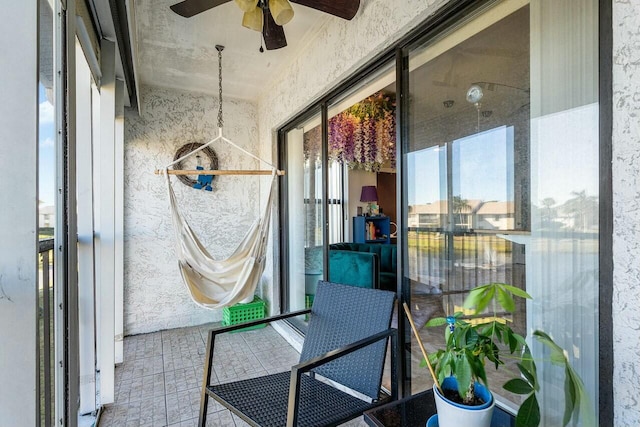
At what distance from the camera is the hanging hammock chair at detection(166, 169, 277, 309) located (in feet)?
8.59

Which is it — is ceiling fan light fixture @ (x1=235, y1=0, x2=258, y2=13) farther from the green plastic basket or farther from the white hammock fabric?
the green plastic basket

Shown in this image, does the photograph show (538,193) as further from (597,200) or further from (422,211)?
Answer: (422,211)

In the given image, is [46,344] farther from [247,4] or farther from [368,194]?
[368,194]

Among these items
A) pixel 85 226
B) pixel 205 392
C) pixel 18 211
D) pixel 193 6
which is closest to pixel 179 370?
pixel 205 392

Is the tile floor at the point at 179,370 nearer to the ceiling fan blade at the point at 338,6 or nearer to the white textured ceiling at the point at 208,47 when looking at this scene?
the ceiling fan blade at the point at 338,6

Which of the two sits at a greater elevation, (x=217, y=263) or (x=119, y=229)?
(x=119, y=229)

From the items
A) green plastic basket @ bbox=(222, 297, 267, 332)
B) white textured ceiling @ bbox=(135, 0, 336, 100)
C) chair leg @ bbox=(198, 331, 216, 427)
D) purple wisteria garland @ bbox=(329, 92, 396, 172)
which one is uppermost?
white textured ceiling @ bbox=(135, 0, 336, 100)

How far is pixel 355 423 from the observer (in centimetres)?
178

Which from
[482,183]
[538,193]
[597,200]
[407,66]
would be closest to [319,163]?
[407,66]

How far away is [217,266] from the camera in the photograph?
106 inches

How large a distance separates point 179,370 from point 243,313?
0.91 meters

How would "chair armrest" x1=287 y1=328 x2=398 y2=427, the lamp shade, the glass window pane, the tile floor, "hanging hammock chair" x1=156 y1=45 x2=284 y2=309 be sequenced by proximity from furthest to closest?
the lamp shade → the glass window pane → "hanging hammock chair" x1=156 y1=45 x2=284 y2=309 → the tile floor → "chair armrest" x1=287 y1=328 x2=398 y2=427

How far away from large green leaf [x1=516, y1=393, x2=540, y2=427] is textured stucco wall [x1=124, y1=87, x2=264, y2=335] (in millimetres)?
3223

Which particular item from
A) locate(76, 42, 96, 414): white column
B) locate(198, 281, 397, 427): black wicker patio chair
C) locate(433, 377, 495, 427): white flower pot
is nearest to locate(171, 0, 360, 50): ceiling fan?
locate(76, 42, 96, 414): white column
